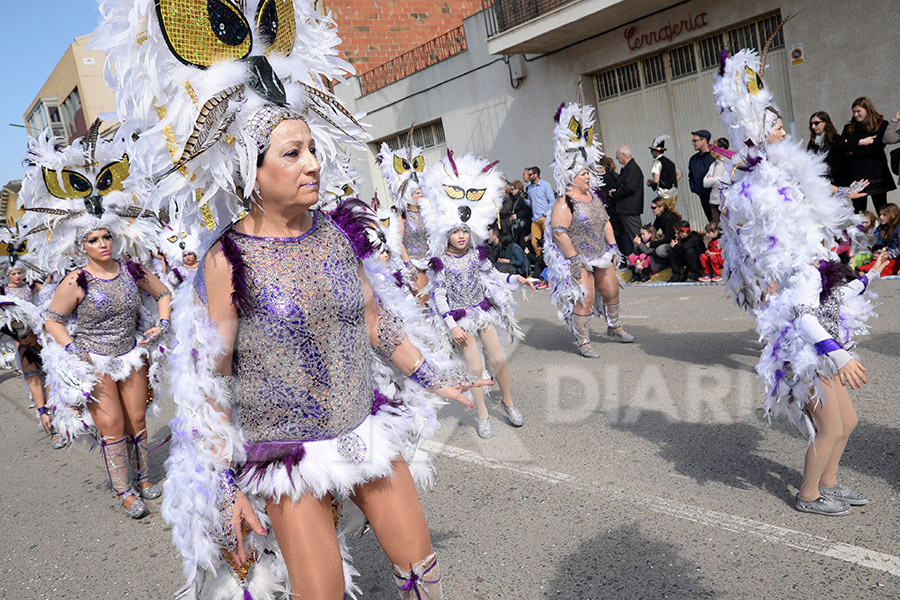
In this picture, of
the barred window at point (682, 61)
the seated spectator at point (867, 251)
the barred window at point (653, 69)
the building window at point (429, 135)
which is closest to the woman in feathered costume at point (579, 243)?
the seated spectator at point (867, 251)

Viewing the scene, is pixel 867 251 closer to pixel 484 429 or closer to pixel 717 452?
pixel 717 452

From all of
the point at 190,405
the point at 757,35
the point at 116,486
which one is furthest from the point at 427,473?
the point at 757,35

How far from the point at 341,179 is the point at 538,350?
5.83m

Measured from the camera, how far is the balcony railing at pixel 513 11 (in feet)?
46.4

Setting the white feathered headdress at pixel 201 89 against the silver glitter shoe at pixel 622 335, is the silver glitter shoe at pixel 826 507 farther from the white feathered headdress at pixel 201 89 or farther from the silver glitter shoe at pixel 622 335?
the silver glitter shoe at pixel 622 335

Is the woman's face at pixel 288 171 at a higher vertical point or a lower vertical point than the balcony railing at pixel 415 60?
lower

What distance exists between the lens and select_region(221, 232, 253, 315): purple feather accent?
2402 millimetres

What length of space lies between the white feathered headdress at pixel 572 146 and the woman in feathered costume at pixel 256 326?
557 centimetres

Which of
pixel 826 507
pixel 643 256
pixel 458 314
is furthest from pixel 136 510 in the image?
pixel 643 256

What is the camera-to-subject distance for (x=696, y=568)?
131 inches

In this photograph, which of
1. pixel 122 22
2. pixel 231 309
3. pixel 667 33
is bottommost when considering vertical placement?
pixel 231 309

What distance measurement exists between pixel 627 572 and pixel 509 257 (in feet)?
36.6

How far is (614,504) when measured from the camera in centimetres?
411

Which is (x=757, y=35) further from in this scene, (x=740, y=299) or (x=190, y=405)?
(x=190, y=405)
